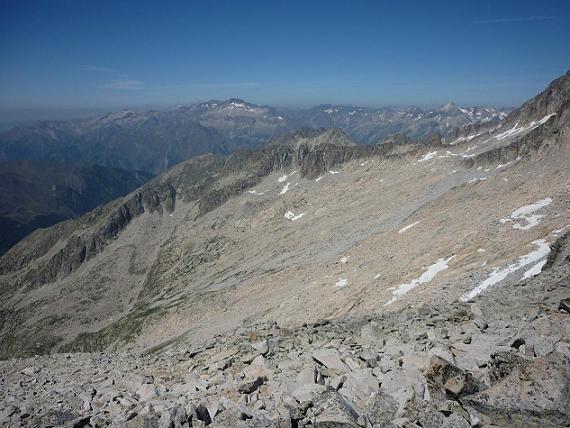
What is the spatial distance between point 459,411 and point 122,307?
181579 millimetres

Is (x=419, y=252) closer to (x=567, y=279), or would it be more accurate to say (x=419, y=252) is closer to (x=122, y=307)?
(x=567, y=279)

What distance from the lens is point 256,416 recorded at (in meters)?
13.3

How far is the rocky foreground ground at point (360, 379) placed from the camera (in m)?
11.8

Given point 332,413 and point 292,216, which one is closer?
point 332,413

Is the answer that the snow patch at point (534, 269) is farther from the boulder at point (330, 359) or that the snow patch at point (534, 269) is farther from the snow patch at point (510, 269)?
the boulder at point (330, 359)

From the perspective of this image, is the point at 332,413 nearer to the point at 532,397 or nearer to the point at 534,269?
the point at 532,397

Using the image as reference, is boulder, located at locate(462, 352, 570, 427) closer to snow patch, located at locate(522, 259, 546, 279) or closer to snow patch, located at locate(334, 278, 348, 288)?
snow patch, located at locate(522, 259, 546, 279)

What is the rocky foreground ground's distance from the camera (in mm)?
11805

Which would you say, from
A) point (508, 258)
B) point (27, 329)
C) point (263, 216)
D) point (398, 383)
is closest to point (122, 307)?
point (27, 329)

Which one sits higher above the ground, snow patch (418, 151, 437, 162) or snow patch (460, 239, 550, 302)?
snow patch (460, 239, 550, 302)

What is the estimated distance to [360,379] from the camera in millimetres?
14789

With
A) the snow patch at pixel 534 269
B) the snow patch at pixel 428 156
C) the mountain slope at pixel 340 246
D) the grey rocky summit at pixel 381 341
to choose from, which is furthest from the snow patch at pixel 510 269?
the snow patch at pixel 428 156

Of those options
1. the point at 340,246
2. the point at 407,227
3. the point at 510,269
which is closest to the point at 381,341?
the point at 510,269

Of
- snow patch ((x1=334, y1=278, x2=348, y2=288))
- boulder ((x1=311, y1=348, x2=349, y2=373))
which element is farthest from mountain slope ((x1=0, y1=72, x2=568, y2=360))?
→ boulder ((x1=311, y1=348, x2=349, y2=373))
